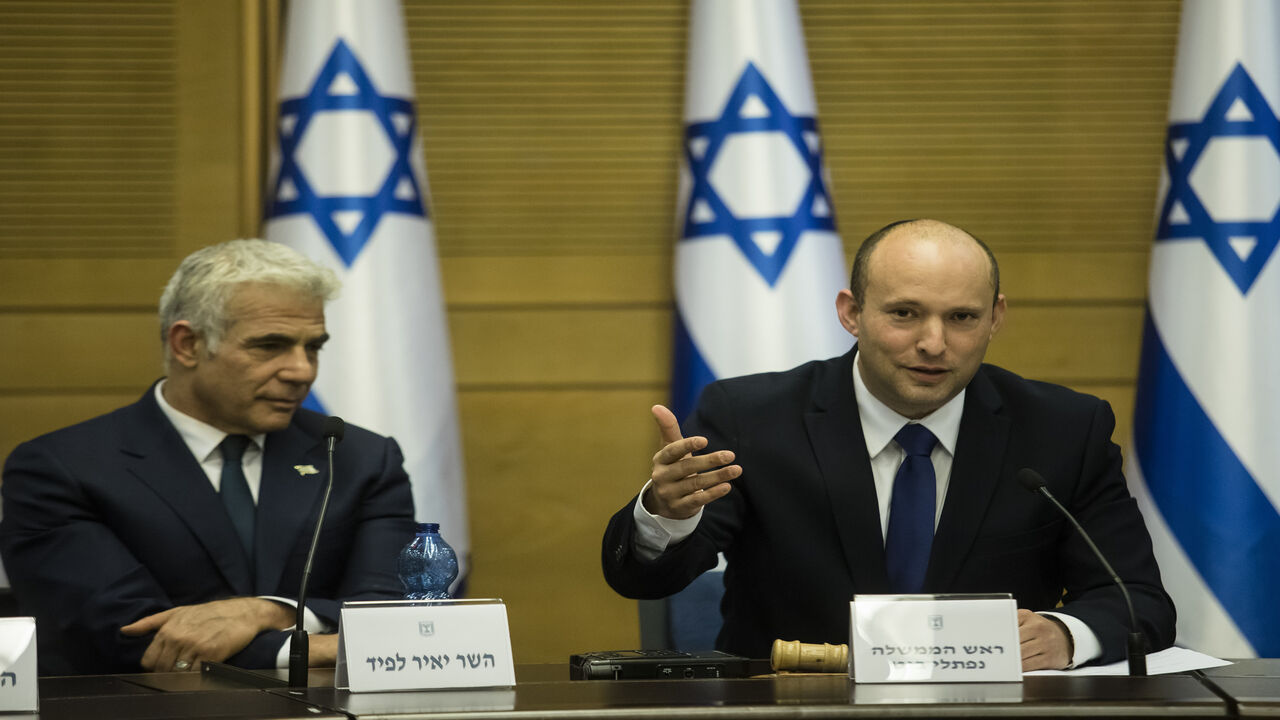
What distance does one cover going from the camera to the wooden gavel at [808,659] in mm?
1864

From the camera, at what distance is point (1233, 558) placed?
337cm

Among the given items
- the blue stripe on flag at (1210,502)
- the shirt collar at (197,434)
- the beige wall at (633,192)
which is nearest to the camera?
the shirt collar at (197,434)

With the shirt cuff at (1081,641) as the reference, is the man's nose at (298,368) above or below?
above

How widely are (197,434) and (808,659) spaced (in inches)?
57.5

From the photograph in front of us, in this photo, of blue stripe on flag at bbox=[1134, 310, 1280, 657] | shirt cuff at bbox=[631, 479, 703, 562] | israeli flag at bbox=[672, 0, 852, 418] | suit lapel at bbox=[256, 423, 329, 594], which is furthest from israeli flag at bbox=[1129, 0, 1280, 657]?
suit lapel at bbox=[256, 423, 329, 594]

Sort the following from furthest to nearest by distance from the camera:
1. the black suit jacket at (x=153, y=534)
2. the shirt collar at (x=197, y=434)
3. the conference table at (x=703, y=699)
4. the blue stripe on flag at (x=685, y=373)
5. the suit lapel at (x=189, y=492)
Result: 1. the blue stripe on flag at (x=685, y=373)
2. the shirt collar at (x=197, y=434)
3. the suit lapel at (x=189, y=492)
4. the black suit jacket at (x=153, y=534)
5. the conference table at (x=703, y=699)

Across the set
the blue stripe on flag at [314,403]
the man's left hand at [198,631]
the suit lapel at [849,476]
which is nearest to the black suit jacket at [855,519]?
the suit lapel at [849,476]

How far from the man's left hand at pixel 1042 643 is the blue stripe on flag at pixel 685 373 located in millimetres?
1652

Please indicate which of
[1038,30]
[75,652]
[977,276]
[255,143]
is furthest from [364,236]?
[1038,30]

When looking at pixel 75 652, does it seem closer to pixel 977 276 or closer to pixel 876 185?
pixel 977 276

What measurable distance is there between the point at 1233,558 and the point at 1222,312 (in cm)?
66

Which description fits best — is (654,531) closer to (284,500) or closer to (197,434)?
(284,500)

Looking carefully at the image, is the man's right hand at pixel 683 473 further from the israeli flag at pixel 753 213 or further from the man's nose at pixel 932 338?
the israeli flag at pixel 753 213

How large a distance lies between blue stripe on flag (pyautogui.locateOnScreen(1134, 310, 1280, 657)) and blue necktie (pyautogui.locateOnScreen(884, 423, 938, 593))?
1467 millimetres
